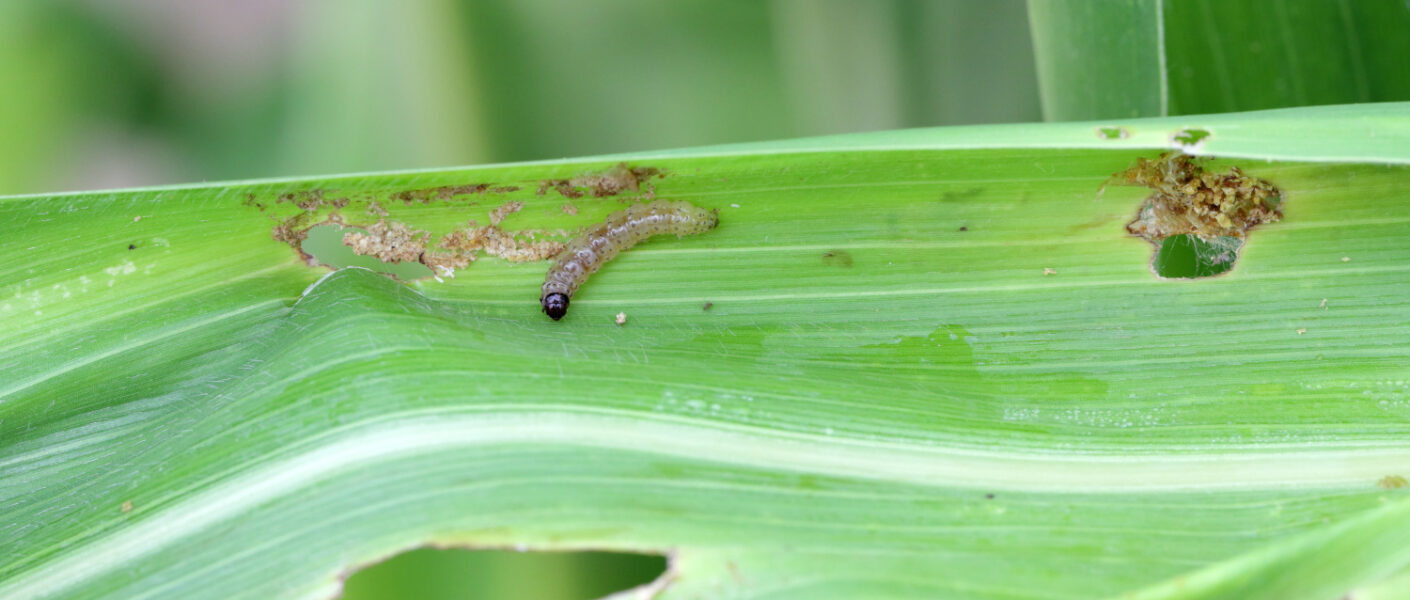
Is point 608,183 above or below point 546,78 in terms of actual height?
below

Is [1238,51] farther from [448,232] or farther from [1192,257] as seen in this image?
[448,232]

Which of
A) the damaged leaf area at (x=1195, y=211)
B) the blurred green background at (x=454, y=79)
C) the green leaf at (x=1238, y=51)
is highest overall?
the blurred green background at (x=454, y=79)

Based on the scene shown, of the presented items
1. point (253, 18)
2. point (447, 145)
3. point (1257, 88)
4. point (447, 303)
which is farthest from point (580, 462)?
point (253, 18)

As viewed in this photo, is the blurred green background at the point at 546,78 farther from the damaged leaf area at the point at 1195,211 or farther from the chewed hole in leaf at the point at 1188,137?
the chewed hole in leaf at the point at 1188,137

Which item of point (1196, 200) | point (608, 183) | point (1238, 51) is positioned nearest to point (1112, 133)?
point (1196, 200)

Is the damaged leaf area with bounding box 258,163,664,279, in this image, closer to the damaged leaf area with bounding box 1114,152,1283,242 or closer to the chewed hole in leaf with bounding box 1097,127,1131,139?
the chewed hole in leaf with bounding box 1097,127,1131,139

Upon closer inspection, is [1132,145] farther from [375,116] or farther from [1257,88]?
[375,116]

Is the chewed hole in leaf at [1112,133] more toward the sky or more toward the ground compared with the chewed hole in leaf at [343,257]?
more toward the sky

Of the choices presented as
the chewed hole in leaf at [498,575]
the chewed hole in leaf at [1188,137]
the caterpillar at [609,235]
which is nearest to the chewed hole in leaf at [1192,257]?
the chewed hole in leaf at [1188,137]
